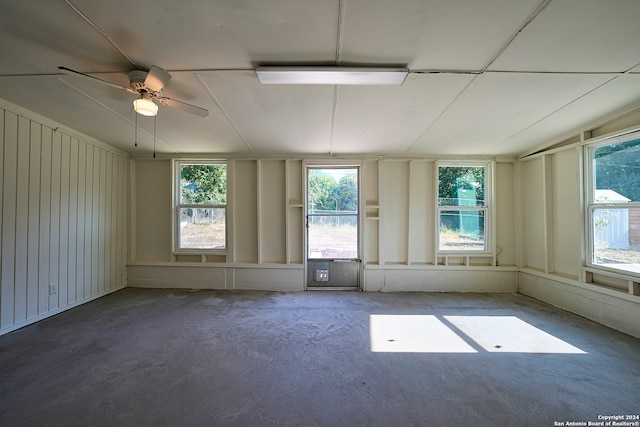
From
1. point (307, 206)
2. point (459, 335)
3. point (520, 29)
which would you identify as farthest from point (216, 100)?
point (459, 335)

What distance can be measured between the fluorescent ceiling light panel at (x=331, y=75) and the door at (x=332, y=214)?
238 cm

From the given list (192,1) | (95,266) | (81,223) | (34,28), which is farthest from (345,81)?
(95,266)

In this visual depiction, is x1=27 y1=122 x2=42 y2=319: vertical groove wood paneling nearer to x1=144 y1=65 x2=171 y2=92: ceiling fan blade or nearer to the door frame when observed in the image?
x1=144 y1=65 x2=171 y2=92: ceiling fan blade

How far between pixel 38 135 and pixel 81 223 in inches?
48.8

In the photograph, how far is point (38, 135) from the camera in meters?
2.85

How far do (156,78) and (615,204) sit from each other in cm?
495

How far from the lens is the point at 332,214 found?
438 cm

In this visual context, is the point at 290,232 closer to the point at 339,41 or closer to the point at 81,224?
the point at 81,224

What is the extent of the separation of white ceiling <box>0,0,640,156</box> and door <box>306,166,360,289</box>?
1408mm

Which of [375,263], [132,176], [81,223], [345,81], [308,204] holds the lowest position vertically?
[375,263]

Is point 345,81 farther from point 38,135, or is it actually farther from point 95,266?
point 95,266

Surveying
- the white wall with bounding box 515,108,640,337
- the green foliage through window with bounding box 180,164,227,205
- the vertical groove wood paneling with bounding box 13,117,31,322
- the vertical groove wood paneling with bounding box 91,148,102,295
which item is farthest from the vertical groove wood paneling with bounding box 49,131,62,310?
the white wall with bounding box 515,108,640,337

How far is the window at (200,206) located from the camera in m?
4.41

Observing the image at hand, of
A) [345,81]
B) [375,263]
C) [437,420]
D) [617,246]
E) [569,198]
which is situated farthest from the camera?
[375,263]
